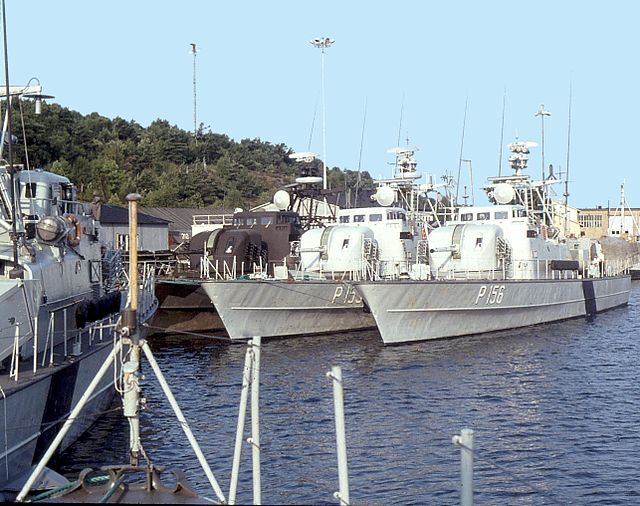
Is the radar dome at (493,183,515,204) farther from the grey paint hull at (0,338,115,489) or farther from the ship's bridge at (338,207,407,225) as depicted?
the grey paint hull at (0,338,115,489)

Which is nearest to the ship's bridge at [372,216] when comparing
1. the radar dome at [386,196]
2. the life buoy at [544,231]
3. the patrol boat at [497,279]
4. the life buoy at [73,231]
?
the radar dome at [386,196]

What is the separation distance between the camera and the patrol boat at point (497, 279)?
33.6 m

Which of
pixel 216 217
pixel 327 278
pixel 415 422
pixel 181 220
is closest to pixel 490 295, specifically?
pixel 327 278

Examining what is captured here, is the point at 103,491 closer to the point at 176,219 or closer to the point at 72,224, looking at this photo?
the point at 72,224

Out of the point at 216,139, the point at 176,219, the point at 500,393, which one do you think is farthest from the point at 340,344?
the point at 216,139

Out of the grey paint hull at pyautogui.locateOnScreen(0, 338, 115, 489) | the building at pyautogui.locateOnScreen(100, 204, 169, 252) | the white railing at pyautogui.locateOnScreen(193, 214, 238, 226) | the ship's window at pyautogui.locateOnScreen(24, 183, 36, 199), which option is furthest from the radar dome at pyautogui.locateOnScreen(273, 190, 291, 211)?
the grey paint hull at pyautogui.locateOnScreen(0, 338, 115, 489)

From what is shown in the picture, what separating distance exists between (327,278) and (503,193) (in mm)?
10175

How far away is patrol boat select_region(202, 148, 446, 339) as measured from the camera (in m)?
35.2

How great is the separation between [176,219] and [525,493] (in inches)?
2044

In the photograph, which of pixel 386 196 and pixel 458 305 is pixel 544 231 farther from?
pixel 458 305

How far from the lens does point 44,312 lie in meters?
18.0

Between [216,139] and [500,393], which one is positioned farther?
[216,139]

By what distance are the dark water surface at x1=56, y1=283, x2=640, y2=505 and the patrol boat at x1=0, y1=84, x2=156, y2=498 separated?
56.0 inches

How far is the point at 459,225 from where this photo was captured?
1578 inches
